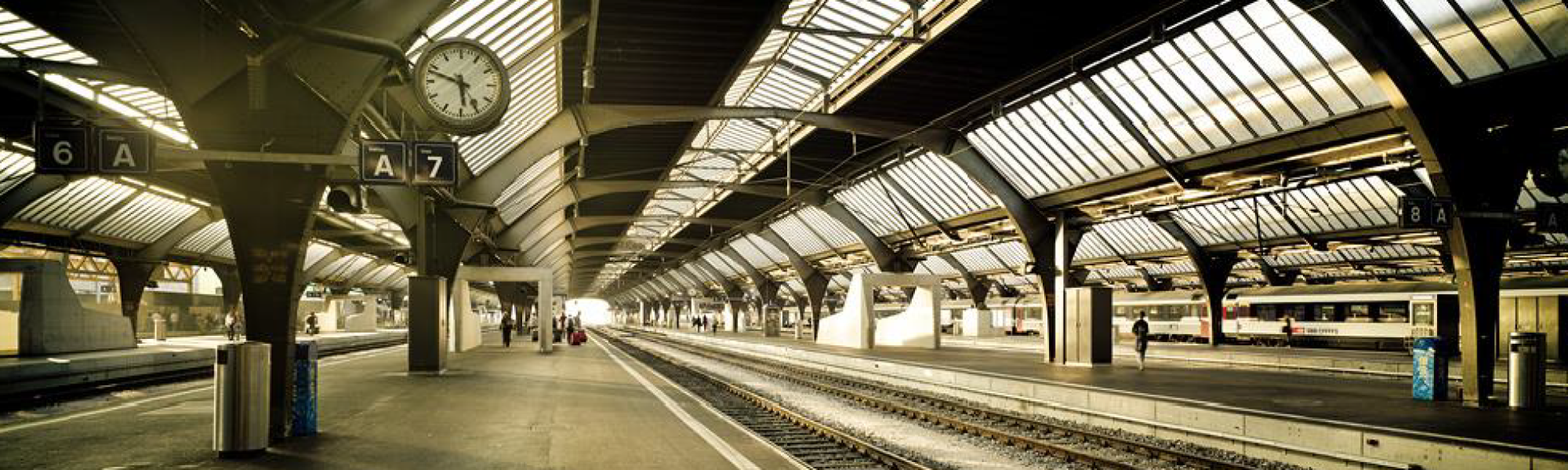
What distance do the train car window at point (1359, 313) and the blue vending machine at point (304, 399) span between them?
126 ft

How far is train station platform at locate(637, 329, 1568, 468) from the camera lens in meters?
11.6

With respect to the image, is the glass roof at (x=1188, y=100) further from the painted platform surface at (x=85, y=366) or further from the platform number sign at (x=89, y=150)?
the painted platform surface at (x=85, y=366)

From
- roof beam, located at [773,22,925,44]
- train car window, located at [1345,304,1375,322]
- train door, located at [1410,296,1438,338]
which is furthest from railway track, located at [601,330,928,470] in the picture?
train car window, located at [1345,304,1375,322]

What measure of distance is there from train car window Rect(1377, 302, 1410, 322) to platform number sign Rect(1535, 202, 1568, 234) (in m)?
21.7

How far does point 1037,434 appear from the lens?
15.5m

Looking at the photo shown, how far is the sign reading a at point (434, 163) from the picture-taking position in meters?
11.2

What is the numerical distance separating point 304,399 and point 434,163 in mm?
3307

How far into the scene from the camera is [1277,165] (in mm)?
22500

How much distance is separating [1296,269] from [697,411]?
38899 mm

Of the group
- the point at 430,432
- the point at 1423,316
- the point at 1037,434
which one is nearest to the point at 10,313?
the point at 430,432

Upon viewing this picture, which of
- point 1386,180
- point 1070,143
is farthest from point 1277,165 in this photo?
point 1386,180

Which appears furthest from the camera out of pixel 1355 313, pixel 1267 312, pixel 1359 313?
pixel 1267 312

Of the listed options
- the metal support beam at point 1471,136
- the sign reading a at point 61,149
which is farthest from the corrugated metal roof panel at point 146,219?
the metal support beam at point 1471,136

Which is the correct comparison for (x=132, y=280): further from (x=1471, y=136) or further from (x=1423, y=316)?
(x=1423, y=316)
